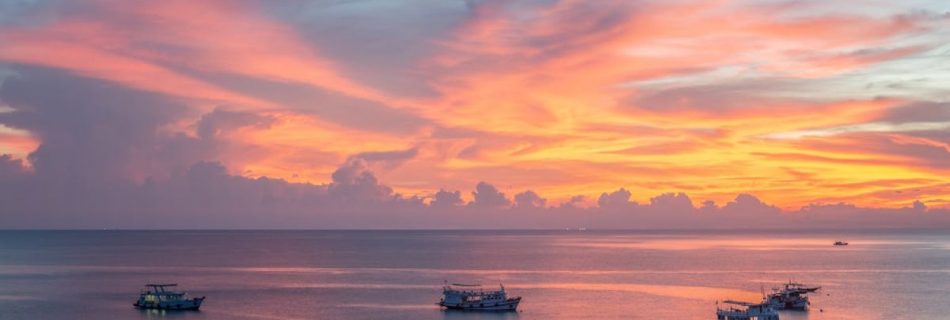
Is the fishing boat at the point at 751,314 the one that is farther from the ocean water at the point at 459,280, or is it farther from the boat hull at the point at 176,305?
the boat hull at the point at 176,305

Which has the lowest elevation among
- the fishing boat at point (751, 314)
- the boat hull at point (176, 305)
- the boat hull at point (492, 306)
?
the fishing boat at point (751, 314)

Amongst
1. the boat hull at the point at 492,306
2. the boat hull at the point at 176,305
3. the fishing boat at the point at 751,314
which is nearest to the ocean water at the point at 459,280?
the boat hull at the point at 492,306

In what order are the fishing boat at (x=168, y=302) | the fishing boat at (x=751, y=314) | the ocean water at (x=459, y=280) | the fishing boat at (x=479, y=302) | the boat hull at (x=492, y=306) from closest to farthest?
the fishing boat at (x=751, y=314), the ocean water at (x=459, y=280), the boat hull at (x=492, y=306), the fishing boat at (x=479, y=302), the fishing boat at (x=168, y=302)

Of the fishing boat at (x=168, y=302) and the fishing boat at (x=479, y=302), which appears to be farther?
the fishing boat at (x=168, y=302)

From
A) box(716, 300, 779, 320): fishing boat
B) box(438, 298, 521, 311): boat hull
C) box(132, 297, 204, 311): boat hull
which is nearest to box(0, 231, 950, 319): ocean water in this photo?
box(438, 298, 521, 311): boat hull

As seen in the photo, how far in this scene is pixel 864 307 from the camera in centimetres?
11769

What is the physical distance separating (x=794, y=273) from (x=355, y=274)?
86.9 meters

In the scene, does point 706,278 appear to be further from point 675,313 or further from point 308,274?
point 308,274

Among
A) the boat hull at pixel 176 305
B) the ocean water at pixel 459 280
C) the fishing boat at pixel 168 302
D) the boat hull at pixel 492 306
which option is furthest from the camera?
the fishing boat at pixel 168 302

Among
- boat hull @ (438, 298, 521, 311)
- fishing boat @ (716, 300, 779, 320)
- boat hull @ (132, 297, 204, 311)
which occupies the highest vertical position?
boat hull @ (132, 297, 204, 311)

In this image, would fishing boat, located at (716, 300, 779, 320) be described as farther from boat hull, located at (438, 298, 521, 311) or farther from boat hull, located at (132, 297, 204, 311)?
boat hull, located at (132, 297, 204, 311)

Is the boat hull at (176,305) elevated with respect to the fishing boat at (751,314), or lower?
elevated

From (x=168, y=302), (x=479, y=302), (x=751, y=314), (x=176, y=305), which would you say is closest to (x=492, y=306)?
(x=479, y=302)

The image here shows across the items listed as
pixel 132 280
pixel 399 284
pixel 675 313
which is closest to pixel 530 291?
pixel 399 284
